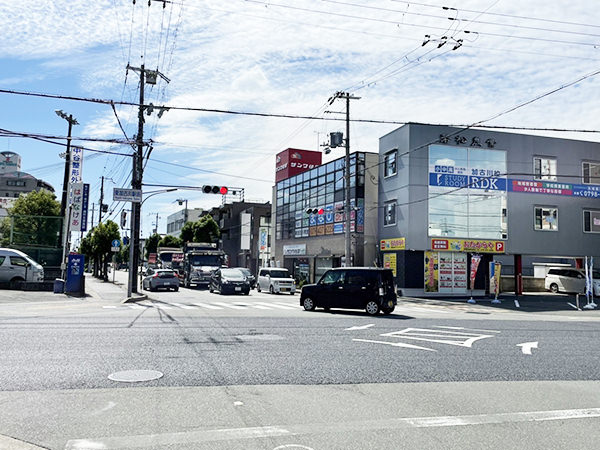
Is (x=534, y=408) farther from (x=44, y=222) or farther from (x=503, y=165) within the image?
(x=44, y=222)

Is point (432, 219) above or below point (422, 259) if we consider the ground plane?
above

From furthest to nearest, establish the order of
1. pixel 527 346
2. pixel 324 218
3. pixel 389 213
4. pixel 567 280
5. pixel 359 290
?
pixel 324 218
pixel 567 280
pixel 389 213
pixel 359 290
pixel 527 346

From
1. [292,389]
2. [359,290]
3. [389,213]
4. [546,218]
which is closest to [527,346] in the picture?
[292,389]

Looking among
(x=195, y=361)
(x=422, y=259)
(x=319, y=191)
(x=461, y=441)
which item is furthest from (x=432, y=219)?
(x=461, y=441)

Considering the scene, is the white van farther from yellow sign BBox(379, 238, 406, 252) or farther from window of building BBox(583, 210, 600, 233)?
window of building BBox(583, 210, 600, 233)

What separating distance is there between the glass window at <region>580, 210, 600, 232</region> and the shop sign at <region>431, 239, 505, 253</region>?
6.97 m

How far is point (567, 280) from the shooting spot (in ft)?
120

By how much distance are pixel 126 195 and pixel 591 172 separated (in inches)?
1223

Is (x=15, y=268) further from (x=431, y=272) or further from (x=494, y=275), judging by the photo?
(x=494, y=275)

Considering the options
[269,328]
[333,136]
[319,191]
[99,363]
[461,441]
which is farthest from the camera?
[319,191]

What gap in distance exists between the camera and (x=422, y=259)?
106ft

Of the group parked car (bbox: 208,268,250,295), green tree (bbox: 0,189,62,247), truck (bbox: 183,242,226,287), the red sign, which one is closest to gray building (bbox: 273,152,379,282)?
the red sign

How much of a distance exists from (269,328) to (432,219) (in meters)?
21.3

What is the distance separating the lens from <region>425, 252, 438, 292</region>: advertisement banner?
32219 millimetres
